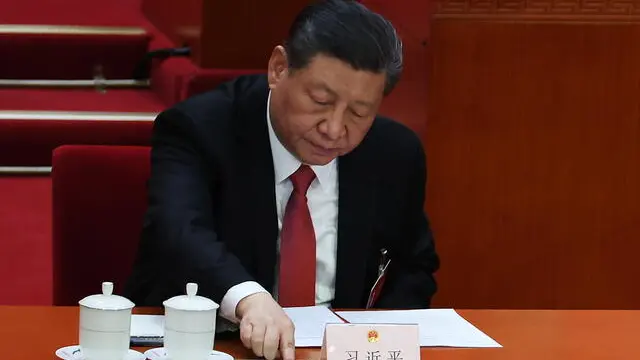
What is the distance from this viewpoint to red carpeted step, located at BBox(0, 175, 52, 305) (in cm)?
336

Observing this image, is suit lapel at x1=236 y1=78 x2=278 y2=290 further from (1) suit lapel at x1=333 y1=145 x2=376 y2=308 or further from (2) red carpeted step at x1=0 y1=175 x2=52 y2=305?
(2) red carpeted step at x1=0 y1=175 x2=52 y2=305

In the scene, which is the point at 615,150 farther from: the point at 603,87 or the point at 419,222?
the point at 419,222

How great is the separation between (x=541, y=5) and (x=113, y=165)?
1365 millimetres

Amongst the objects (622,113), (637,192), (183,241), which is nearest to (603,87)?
(622,113)

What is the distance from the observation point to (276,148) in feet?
6.61

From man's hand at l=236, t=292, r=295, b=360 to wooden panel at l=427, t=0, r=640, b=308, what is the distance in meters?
1.54

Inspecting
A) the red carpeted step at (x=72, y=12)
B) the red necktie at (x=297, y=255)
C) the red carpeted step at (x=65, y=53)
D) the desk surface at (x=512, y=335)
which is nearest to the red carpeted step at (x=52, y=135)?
the red carpeted step at (x=65, y=53)

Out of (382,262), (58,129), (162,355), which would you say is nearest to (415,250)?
(382,262)

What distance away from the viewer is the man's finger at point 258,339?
1564mm

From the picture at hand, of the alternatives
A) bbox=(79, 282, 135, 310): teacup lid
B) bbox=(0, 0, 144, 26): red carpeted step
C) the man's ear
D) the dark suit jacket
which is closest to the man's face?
the man's ear

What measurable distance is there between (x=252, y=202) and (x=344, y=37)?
0.33 metres

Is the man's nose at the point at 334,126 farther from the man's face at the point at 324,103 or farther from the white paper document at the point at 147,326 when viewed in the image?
the white paper document at the point at 147,326

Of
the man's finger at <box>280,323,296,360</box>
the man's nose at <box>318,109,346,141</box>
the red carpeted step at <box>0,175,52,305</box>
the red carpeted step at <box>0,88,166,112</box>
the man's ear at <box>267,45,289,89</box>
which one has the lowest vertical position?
the red carpeted step at <box>0,175,52,305</box>

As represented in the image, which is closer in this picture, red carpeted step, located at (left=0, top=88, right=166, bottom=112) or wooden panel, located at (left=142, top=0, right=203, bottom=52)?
wooden panel, located at (left=142, top=0, right=203, bottom=52)
